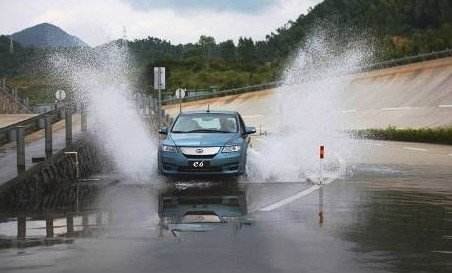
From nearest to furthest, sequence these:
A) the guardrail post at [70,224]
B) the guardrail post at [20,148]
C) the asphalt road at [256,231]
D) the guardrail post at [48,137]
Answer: the asphalt road at [256,231] → the guardrail post at [70,224] → the guardrail post at [20,148] → the guardrail post at [48,137]

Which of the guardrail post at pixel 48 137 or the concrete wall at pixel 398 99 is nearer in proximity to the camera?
the guardrail post at pixel 48 137

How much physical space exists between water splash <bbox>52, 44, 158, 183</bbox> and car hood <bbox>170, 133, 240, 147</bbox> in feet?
4.50

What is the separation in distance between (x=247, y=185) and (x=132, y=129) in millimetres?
12845

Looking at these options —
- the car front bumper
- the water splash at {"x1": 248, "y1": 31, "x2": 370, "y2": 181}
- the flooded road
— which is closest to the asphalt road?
the flooded road

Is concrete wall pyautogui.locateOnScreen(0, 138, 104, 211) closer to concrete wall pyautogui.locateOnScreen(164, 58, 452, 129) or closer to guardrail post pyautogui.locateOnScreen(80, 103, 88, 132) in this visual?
guardrail post pyautogui.locateOnScreen(80, 103, 88, 132)

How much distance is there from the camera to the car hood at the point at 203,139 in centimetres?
1575

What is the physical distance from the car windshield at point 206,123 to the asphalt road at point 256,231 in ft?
6.02

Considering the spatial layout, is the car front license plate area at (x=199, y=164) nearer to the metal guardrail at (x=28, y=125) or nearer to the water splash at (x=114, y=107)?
the water splash at (x=114, y=107)

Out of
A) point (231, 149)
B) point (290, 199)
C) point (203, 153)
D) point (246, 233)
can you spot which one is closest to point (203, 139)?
point (203, 153)

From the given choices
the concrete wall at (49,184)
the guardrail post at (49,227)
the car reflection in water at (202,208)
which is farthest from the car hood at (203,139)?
the guardrail post at (49,227)

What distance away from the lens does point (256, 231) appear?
9453mm

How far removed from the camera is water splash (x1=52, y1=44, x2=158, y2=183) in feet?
68.9

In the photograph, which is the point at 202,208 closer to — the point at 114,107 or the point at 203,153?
the point at 203,153

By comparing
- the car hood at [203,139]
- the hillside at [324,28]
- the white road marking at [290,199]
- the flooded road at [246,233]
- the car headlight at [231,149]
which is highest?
the hillside at [324,28]
